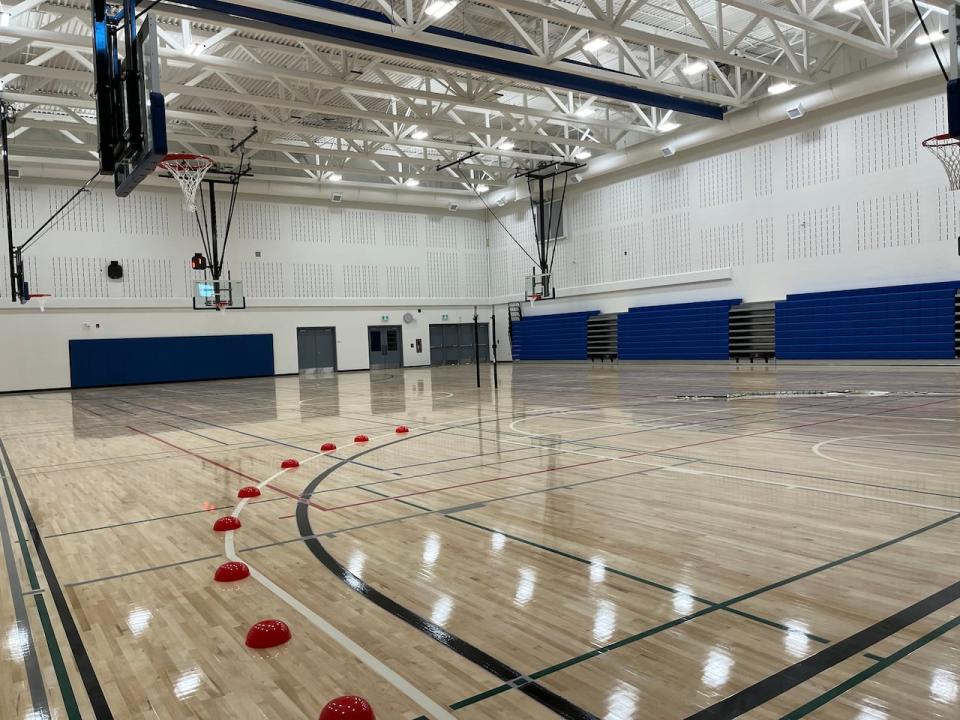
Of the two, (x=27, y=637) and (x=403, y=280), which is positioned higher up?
(x=403, y=280)

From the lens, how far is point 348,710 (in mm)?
2318

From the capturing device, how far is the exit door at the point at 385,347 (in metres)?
30.5

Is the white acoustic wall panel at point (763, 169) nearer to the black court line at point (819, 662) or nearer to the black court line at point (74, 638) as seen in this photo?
the black court line at point (819, 662)

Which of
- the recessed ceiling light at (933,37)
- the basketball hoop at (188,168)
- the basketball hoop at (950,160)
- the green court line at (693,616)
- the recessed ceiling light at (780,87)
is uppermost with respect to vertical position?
the recessed ceiling light at (933,37)

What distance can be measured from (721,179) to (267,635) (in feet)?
74.1

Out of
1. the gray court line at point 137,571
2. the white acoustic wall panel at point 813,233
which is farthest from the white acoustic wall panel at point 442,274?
the gray court line at point 137,571

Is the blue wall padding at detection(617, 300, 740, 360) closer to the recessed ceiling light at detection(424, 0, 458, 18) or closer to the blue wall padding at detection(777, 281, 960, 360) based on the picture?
the blue wall padding at detection(777, 281, 960, 360)

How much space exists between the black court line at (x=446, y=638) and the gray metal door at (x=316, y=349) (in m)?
24.6

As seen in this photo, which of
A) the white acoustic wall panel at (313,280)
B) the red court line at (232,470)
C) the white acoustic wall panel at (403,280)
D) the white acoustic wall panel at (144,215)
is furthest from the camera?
the white acoustic wall panel at (403,280)

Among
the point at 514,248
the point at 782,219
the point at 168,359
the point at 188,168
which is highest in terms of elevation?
the point at 188,168

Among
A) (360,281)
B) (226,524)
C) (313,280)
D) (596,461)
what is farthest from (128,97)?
(360,281)

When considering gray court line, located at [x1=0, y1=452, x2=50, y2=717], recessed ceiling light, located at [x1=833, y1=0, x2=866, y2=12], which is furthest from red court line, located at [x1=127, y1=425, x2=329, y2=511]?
recessed ceiling light, located at [x1=833, y1=0, x2=866, y2=12]

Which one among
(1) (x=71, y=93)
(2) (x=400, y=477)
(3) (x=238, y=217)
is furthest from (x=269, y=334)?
(2) (x=400, y=477)

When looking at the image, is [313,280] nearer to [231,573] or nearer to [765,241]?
[765,241]
